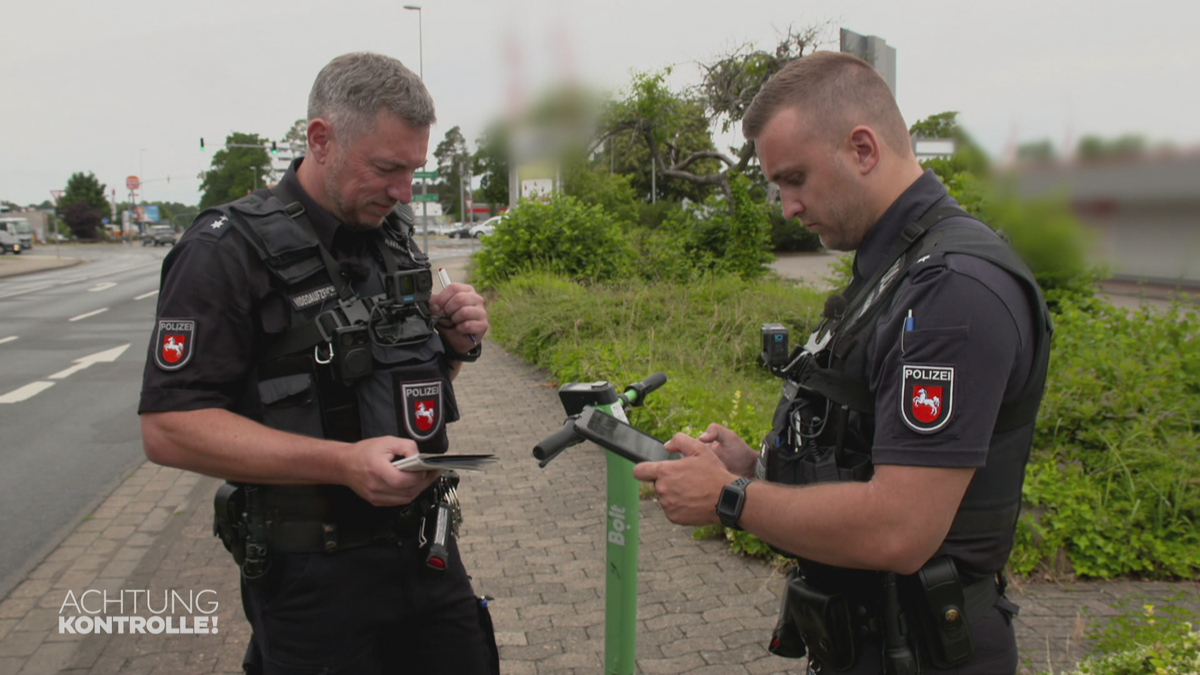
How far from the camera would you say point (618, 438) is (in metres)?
1.92

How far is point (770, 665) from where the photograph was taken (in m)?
3.45

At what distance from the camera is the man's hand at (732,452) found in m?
2.21

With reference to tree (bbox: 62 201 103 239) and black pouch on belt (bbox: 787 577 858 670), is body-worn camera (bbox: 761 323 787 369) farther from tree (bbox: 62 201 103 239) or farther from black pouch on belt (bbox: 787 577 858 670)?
tree (bbox: 62 201 103 239)

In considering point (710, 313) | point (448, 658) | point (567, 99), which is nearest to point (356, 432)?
point (448, 658)

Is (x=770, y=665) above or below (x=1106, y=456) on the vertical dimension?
below

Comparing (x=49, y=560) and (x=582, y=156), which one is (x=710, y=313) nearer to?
(x=582, y=156)

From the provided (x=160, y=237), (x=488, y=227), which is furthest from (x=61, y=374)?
(x=160, y=237)

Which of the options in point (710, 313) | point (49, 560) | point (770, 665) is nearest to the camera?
point (770, 665)

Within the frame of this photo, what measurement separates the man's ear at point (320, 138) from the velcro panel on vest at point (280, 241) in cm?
20

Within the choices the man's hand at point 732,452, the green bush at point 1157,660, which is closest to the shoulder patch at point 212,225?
the man's hand at point 732,452

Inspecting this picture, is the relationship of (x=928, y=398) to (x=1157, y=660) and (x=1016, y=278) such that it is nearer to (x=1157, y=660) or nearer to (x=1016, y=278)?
(x=1016, y=278)

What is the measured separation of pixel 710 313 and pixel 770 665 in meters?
6.33

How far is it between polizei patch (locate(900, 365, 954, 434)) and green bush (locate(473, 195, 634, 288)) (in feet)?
38.9

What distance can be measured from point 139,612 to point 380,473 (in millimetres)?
3070
